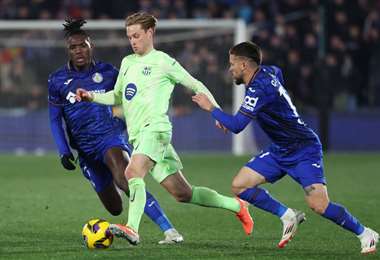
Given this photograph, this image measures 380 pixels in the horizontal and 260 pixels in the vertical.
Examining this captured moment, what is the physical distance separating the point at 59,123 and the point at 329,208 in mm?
2997

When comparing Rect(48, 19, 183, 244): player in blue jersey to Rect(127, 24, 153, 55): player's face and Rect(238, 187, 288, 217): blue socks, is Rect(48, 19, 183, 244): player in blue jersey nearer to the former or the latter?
Rect(127, 24, 153, 55): player's face

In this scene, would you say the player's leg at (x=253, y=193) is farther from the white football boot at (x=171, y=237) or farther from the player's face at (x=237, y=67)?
→ the player's face at (x=237, y=67)

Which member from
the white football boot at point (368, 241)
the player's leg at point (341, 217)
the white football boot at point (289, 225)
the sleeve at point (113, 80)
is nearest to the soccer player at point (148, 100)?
the sleeve at point (113, 80)

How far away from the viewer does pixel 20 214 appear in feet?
39.9

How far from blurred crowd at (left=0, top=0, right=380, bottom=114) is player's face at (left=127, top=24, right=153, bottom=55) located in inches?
473

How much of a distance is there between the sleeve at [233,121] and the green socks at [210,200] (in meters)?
1.04

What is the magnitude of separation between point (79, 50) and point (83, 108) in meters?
0.61

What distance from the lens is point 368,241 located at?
884 cm

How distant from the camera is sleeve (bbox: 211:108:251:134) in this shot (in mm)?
8891

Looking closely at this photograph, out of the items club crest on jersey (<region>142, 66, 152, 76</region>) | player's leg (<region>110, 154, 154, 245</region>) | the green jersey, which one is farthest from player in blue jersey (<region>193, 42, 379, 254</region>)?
player's leg (<region>110, 154, 154, 245</region>)

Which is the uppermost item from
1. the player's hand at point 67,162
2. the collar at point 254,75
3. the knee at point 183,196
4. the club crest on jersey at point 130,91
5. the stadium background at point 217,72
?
the collar at point 254,75

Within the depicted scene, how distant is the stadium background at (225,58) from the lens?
2195cm

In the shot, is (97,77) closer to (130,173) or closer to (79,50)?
(79,50)

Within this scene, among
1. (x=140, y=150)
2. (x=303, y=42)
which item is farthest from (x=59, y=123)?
(x=303, y=42)
